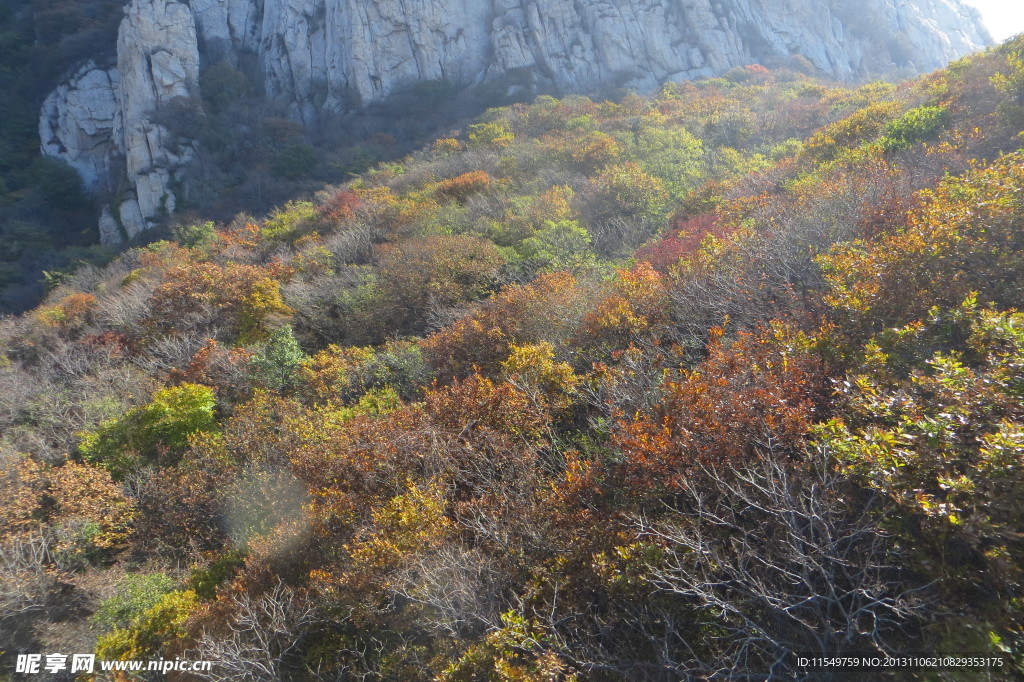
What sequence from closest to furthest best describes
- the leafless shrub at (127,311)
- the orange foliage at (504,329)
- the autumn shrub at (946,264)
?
the autumn shrub at (946,264), the orange foliage at (504,329), the leafless shrub at (127,311)

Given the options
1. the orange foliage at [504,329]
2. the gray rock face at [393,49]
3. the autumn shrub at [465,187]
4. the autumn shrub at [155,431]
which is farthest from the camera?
the gray rock face at [393,49]

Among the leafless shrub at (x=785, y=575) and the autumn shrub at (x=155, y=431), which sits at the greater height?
the autumn shrub at (x=155, y=431)

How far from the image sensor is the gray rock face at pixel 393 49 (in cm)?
3706

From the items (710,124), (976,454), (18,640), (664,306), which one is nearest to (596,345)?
(664,306)

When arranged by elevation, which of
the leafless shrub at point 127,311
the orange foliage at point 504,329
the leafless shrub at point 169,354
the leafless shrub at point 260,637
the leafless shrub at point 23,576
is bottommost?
the leafless shrub at point 260,637

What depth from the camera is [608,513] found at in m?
5.64

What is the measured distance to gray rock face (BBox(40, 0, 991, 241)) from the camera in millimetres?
37062

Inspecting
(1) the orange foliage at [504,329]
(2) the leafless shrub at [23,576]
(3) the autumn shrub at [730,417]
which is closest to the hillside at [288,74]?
(1) the orange foliage at [504,329]

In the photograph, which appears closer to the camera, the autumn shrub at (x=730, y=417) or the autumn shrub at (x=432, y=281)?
the autumn shrub at (x=730, y=417)

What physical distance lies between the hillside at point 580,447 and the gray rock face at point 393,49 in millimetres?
28706

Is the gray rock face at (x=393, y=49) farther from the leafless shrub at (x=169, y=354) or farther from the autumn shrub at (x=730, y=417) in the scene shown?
the autumn shrub at (x=730, y=417)

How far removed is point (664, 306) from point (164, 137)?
133 feet

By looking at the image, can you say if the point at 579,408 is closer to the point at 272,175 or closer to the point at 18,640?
the point at 18,640

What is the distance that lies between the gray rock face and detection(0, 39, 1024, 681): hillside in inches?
1130
